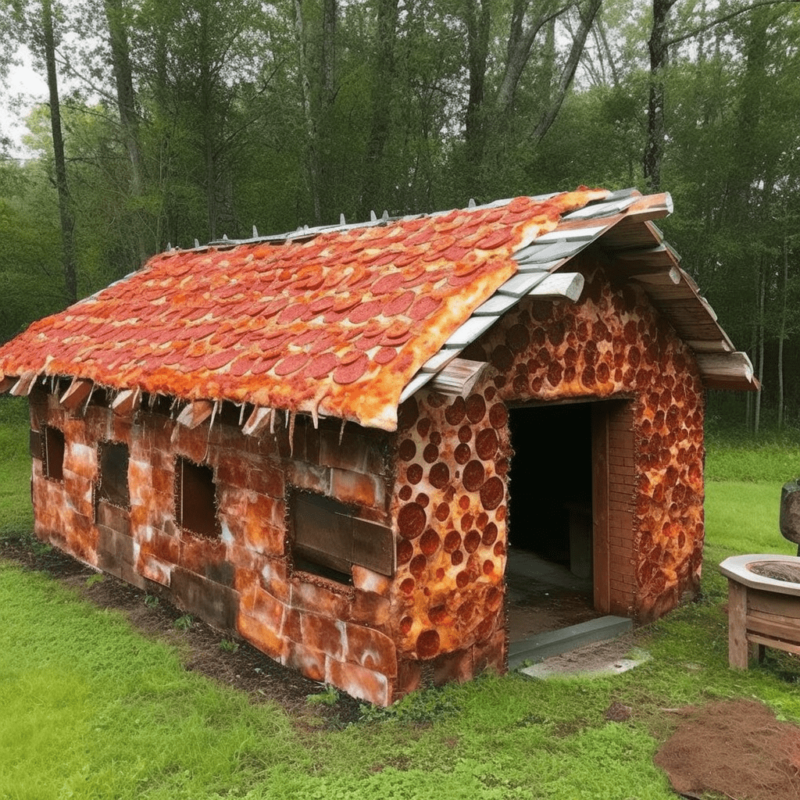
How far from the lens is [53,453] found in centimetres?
906

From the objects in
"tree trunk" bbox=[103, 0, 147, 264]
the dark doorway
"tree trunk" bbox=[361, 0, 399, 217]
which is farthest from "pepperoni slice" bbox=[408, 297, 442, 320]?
"tree trunk" bbox=[361, 0, 399, 217]

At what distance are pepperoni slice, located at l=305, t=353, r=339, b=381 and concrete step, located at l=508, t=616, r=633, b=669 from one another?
2.65 m

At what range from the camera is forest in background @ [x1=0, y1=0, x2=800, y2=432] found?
13844 millimetres

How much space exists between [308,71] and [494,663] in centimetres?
1294

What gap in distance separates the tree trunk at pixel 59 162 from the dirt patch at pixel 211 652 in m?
8.89

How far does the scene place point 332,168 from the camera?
15109 mm

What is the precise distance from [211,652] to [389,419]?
2981 mm

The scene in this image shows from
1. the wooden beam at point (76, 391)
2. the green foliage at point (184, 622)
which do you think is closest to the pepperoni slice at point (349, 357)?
the green foliage at point (184, 622)

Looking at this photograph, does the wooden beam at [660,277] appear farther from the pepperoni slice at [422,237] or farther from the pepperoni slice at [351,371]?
the pepperoni slice at [351,371]

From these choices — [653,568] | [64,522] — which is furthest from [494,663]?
[64,522]

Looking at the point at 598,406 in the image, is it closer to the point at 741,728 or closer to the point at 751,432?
the point at 741,728

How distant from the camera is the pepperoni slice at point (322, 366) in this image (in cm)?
460

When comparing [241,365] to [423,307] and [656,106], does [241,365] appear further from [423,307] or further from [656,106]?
[656,106]

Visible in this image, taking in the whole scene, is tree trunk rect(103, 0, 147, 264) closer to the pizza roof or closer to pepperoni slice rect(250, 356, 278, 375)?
the pizza roof
